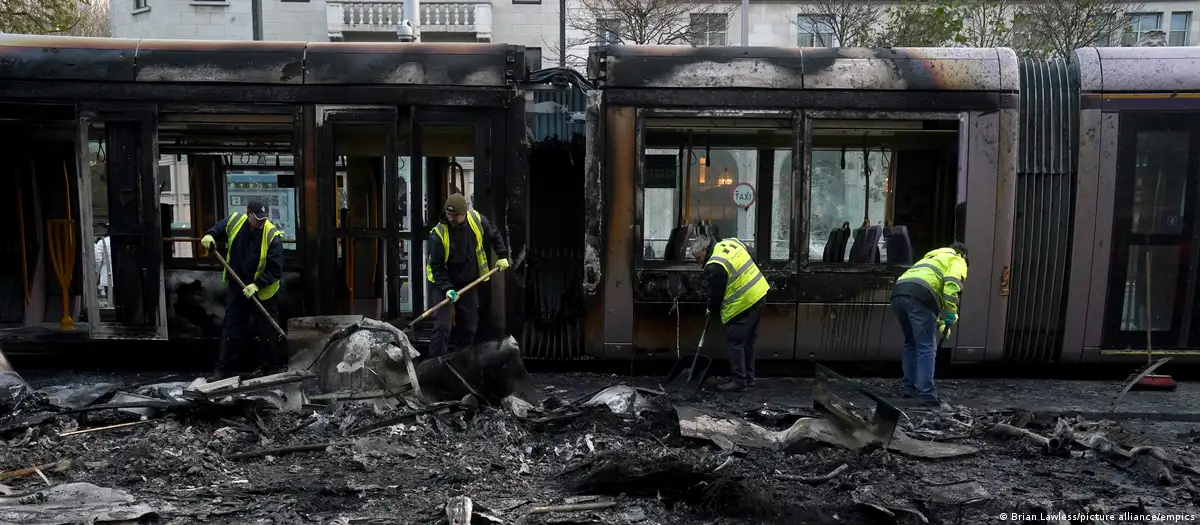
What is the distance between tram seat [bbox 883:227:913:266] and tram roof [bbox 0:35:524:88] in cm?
369

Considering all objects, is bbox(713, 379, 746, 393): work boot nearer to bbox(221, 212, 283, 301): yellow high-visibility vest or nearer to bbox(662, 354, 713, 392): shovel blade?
bbox(662, 354, 713, 392): shovel blade

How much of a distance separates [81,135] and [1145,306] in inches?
368

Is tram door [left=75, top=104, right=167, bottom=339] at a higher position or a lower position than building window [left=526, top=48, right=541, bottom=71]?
lower

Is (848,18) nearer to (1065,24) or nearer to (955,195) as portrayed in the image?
(1065,24)

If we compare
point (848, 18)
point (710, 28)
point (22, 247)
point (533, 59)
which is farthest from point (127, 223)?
point (710, 28)

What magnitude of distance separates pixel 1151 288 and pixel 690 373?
13.7 ft

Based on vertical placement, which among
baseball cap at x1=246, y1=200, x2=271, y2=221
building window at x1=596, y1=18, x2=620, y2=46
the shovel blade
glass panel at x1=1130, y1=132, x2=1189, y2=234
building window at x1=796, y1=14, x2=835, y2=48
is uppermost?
building window at x1=796, y1=14, x2=835, y2=48

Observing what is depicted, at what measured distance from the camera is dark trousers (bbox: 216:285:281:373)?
292 inches

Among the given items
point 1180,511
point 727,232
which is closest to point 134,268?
point 727,232

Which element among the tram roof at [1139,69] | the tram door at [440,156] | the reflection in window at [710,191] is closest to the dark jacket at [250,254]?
the tram door at [440,156]

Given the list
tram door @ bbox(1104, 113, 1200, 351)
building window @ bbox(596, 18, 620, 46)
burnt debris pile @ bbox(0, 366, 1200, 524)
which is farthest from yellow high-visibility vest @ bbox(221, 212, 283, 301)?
building window @ bbox(596, 18, 620, 46)

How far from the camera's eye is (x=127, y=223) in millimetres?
7438

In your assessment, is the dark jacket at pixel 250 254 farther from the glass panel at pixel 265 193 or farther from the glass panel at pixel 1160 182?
the glass panel at pixel 1160 182

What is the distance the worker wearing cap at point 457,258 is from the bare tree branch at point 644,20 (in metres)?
9.10
